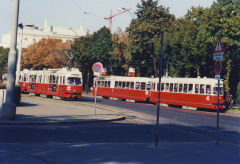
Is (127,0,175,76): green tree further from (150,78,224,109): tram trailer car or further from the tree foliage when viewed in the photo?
the tree foliage

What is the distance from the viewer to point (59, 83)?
37594 mm

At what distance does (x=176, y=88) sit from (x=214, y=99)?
15.9ft

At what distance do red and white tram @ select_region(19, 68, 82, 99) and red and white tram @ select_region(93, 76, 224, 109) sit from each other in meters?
8.11

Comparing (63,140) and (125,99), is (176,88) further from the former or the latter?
(63,140)

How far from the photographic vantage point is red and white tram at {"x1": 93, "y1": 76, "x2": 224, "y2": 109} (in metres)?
33.2

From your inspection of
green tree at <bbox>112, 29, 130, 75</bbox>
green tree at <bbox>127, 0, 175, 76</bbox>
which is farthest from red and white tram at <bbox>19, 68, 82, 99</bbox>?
green tree at <bbox>112, 29, 130, 75</bbox>

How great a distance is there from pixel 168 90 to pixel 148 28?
51.0ft

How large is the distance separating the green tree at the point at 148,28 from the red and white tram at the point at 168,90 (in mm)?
7255

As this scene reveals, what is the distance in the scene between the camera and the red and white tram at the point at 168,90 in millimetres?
33250

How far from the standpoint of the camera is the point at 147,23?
1982 inches

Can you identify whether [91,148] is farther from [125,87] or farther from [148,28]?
[148,28]

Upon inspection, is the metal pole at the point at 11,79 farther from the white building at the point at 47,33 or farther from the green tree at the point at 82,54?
the white building at the point at 47,33

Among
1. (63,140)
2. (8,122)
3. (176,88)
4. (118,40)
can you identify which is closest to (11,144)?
(63,140)

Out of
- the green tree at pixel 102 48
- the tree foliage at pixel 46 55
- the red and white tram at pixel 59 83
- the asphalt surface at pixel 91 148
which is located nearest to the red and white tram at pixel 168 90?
the red and white tram at pixel 59 83
